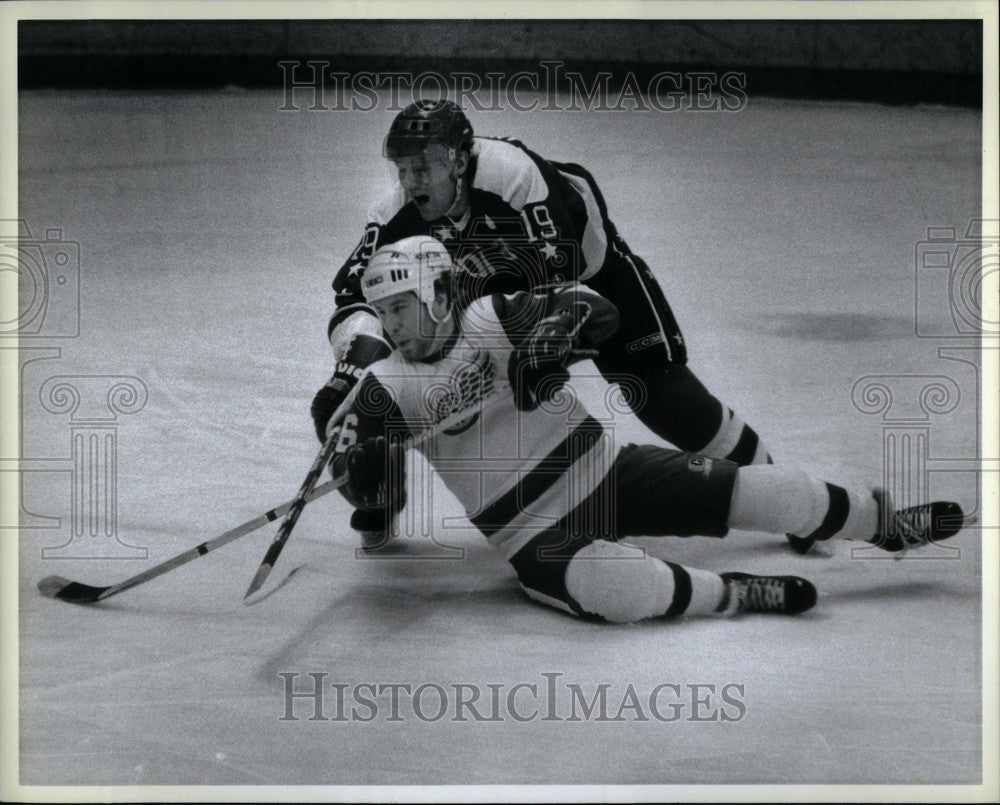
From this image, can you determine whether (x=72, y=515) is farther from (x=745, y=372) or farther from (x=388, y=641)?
(x=745, y=372)

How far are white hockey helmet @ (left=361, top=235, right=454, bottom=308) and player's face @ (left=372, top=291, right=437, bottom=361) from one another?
2 centimetres

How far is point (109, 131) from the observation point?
2.87m

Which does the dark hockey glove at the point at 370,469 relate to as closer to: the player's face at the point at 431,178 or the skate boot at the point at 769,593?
the player's face at the point at 431,178

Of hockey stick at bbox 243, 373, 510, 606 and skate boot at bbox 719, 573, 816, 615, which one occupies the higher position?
hockey stick at bbox 243, 373, 510, 606

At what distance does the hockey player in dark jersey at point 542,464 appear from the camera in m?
2.73

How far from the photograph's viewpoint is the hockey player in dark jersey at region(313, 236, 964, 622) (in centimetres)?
273

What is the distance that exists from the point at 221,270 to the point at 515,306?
756 millimetres

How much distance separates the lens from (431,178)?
2764mm

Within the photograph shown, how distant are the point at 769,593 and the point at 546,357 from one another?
783 mm

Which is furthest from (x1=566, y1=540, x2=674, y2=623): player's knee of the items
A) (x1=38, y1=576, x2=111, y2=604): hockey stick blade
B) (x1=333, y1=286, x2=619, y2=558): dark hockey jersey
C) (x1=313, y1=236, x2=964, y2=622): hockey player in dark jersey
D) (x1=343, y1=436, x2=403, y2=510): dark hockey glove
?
(x1=38, y1=576, x2=111, y2=604): hockey stick blade

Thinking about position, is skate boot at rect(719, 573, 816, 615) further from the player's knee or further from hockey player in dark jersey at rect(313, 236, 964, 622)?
the player's knee

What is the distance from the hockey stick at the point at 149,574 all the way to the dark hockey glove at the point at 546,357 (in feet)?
1.80

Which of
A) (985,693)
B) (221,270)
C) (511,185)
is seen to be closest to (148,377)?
(221,270)

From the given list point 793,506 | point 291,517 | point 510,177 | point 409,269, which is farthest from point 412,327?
point 793,506
